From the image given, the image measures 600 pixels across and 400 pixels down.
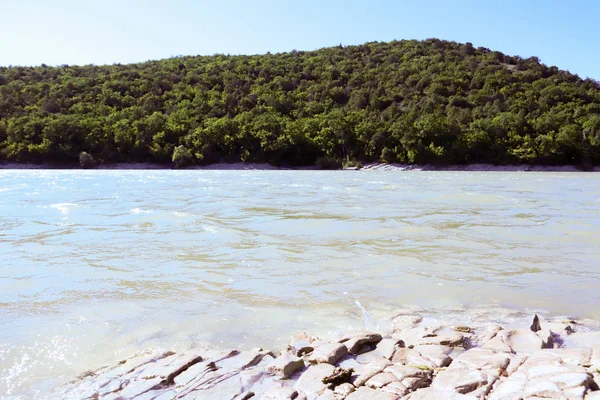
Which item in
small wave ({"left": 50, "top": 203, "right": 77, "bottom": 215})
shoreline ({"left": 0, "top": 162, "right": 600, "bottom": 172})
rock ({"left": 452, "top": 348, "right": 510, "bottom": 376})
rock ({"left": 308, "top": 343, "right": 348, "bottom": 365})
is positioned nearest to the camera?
rock ({"left": 452, "top": 348, "right": 510, "bottom": 376})

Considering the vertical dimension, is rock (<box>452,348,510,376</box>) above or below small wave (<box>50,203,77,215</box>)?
above

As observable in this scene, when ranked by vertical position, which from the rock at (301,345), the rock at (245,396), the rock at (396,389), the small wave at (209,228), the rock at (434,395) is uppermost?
the rock at (434,395)

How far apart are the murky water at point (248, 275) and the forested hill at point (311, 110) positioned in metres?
44.8

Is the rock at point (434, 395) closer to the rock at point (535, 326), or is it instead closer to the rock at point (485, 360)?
the rock at point (485, 360)

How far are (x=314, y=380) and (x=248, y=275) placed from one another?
3.46 meters

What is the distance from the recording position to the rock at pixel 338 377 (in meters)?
3.05

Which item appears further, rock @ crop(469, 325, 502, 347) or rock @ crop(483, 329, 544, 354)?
rock @ crop(469, 325, 502, 347)

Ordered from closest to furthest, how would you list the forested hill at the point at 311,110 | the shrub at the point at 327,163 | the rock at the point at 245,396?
the rock at the point at 245,396 → the forested hill at the point at 311,110 → the shrub at the point at 327,163

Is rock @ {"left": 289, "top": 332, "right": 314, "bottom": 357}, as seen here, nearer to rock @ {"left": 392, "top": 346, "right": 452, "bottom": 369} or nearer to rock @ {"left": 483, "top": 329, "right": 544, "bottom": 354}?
rock @ {"left": 392, "top": 346, "right": 452, "bottom": 369}

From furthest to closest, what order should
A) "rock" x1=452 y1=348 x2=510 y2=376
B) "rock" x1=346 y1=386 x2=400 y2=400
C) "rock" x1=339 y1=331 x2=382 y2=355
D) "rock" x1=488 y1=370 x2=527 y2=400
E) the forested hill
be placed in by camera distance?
the forested hill
"rock" x1=339 y1=331 x2=382 y2=355
"rock" x1=452 y1=348 x2=510 y2=376
"rock" x1=346 y1=386 x2=400 y2=400
"rock" x1=488 y1=370 x2=527 y2=400

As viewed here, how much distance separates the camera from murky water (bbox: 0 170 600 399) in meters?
4.35

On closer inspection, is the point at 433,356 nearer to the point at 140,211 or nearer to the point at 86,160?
the point at 140,211

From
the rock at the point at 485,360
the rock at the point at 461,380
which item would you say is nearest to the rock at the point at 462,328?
the rock at the point at 485,360

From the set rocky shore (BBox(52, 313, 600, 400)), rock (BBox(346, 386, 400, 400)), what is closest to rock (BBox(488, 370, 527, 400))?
rocky shore (BBox(52, 313, 600, 400))
